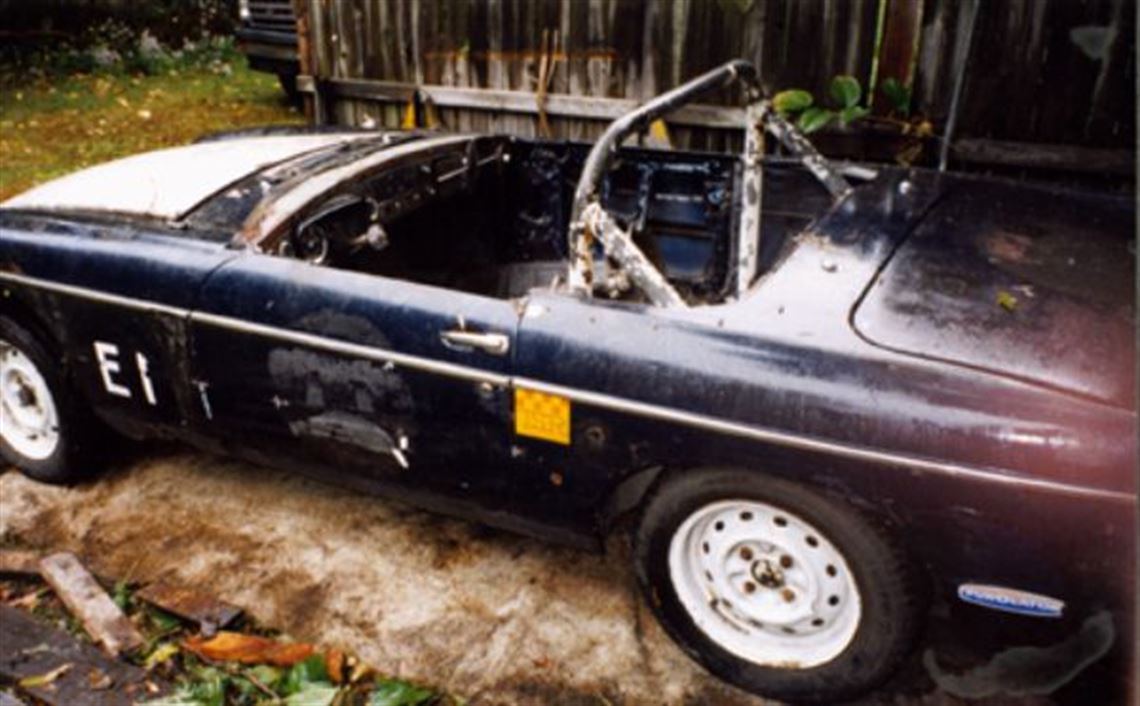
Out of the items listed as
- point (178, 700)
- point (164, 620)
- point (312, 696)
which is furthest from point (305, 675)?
point (164, 620)

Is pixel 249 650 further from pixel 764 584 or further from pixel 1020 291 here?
pixel 1020 291

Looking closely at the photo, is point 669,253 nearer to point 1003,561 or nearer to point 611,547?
point 611,547

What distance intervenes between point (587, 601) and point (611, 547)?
0.97 feet

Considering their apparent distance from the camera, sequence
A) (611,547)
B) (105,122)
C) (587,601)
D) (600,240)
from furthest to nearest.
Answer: (105,122)
(611,547)
(587,601)
(600,240)

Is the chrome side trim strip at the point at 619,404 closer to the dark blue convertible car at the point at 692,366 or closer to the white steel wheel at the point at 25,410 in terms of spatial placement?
the dark blue convertible car at the point at 692,366

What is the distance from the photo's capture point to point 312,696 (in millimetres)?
2613

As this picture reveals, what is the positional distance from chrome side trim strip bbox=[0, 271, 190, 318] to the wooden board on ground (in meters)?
1.07

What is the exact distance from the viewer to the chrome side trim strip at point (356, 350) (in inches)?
99.0

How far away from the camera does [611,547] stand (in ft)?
10.6

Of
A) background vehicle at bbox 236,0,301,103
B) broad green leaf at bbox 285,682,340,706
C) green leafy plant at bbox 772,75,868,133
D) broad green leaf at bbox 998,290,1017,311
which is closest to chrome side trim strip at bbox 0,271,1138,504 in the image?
broad green leaf at bbox 998,290,1017,311

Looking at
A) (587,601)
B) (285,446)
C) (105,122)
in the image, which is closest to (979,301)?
(587,601)

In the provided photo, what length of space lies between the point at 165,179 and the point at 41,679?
172 centimetres

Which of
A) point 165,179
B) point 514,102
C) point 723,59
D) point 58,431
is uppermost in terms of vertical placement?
point 723,59

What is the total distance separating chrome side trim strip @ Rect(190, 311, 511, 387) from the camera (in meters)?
2.52
